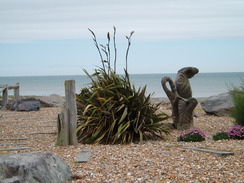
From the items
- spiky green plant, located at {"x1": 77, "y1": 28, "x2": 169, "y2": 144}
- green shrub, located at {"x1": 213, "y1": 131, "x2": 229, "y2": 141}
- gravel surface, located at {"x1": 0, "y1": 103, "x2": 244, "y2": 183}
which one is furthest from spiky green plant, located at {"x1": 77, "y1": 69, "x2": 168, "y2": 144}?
green shrub, located at {"x1": 213, "y1": 131, "x2": 229, "y2": 141}

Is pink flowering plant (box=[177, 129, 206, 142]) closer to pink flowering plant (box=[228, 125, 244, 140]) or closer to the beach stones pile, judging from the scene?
pink flowering plant (box=[228, 125, 244, 140])

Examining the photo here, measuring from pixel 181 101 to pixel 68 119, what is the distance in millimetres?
3268

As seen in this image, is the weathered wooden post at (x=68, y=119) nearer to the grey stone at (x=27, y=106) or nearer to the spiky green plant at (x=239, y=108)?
the spiky green plant at (x=239, y=108)

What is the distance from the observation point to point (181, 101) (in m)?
10.1

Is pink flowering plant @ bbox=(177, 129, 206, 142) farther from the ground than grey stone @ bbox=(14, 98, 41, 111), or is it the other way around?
grey stone @ bbox=(14, 98, 41, 111)

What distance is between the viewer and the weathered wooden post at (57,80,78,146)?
796 centimetres

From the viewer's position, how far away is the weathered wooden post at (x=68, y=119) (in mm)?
7961

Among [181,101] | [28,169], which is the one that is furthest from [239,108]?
[28,169]

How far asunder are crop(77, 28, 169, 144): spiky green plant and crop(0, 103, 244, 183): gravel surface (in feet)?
1.42

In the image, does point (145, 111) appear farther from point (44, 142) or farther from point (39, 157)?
point (39, 157)

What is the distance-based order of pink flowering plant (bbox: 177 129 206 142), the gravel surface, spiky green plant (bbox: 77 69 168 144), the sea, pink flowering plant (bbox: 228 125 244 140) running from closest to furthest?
the gravel surface < pink flowering plant (bbox: 177 129 206 142) < spiky green plant (bbox: 77 69 168 144) < pink flowering plant (bbox: 228 125 244 140) < the sea

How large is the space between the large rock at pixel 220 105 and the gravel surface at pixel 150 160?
11.0 ft

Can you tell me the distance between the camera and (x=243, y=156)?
20.8ft

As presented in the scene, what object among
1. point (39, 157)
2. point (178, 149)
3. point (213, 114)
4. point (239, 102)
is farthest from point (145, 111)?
point (213, 114)
